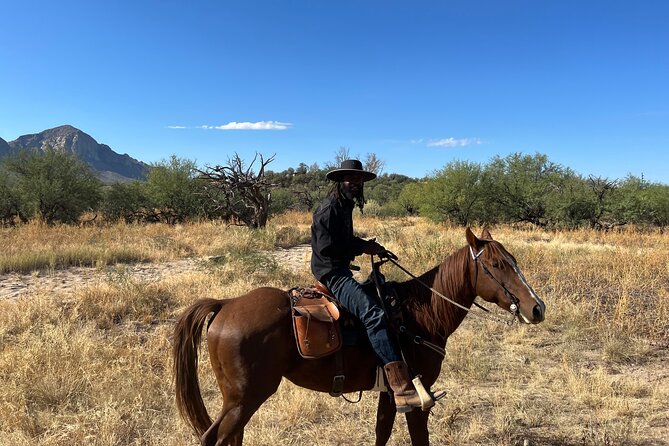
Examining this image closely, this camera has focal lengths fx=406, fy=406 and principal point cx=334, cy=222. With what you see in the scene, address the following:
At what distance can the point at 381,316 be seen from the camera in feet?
10.2

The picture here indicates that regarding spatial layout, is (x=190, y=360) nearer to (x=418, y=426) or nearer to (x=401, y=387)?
(x=401, y=387)

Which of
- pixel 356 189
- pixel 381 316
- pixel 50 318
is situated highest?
pixel 356 189

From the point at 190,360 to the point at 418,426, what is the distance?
6.25 ft

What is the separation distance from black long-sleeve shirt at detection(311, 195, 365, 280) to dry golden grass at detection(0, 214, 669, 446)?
1477 millimetres

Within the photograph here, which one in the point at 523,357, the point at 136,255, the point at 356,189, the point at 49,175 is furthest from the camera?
the point at 49,175

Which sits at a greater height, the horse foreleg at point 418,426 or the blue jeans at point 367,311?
the blue jeans at point 367,311

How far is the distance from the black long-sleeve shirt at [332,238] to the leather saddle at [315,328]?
317mm

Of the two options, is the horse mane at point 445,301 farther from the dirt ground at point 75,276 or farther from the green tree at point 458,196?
the green tree at point 458,196

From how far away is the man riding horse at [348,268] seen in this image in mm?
3068

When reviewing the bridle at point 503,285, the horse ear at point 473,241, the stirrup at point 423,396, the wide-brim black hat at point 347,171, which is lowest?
the stirrup at point 423,396


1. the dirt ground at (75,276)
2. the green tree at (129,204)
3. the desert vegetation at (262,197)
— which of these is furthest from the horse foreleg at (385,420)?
the green tree at (129,204)

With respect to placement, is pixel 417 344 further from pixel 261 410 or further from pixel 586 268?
pixel 586 268

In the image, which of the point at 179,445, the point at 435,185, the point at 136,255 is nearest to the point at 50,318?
the point at 179,445

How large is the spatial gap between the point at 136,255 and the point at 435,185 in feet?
59.1
